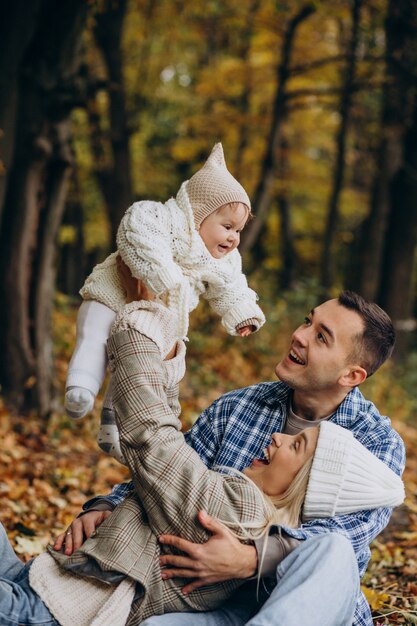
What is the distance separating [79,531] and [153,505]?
39cm

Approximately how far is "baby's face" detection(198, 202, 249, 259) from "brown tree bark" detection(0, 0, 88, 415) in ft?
10.2

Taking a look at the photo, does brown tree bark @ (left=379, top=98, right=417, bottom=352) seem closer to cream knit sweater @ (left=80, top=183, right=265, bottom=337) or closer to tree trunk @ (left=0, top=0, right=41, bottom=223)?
tree trunk @ (left=0, top=0, right=41, bottom=223)

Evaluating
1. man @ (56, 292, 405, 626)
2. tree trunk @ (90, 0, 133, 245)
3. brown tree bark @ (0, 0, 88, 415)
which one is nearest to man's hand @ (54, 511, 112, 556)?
man @ (56, 292, 405, 626)

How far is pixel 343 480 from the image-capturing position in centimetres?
267

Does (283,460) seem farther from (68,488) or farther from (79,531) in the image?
(68,488)

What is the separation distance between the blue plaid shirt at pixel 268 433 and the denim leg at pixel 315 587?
30 centimetres

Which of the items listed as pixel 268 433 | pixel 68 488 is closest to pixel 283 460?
pixel 268 433

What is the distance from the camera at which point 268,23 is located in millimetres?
10719

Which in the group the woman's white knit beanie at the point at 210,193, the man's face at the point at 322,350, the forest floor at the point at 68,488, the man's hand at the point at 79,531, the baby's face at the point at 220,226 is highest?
the woman's white knit beanie at the point at 210,193

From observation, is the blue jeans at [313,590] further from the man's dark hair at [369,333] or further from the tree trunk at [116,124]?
the tree trunk at [116,124]

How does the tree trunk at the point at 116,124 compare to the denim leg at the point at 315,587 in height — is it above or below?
above

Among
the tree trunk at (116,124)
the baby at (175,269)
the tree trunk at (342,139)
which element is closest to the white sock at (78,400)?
the baby at (175,269)

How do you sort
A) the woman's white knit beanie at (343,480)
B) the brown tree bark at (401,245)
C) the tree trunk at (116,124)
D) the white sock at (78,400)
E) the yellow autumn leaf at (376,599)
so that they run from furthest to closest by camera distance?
the brown tree bark at (401,245), the tree trunk at (116,124), the yellow autumn leaf at (376,599), the white sock at (78,400), the woman's white knit beanie at (343,480)

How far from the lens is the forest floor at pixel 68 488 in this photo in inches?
161
